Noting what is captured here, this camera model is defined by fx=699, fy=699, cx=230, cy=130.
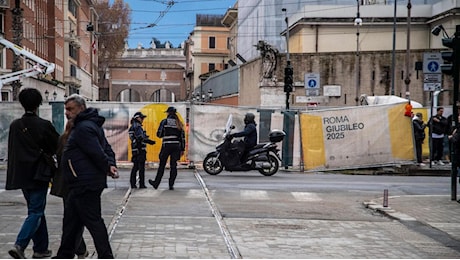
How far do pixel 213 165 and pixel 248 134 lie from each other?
1.37 meters

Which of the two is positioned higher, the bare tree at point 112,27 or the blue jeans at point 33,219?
the bare tree at point 112,27

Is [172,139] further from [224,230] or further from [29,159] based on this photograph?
[29,159]

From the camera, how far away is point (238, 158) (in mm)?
19188

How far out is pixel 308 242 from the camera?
916cm

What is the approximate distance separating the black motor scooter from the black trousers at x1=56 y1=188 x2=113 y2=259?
12.1 meters

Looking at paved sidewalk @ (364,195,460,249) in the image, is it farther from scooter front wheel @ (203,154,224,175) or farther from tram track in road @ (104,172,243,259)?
scooter front wheel @ (203,154,224,175)

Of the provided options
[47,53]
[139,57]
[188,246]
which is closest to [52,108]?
[188,246]

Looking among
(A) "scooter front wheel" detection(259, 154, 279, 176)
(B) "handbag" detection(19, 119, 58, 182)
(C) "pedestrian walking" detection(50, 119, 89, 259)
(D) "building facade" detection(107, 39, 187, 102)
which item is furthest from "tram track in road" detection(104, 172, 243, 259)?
(D) "building facade" detection(107, 39, 187, 102)

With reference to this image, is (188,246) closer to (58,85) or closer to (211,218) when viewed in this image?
(211,218)

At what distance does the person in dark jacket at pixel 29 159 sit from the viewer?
7387 mm

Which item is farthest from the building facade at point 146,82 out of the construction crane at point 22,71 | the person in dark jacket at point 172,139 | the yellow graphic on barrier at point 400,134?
the person in dark jacket at point 172,139

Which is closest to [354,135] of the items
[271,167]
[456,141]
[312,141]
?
[312,141]

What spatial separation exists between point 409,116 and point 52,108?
1121 cm

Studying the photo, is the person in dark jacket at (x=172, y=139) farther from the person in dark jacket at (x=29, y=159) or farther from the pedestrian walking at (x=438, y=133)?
the pedestrian walking at (x=438, y=133)
